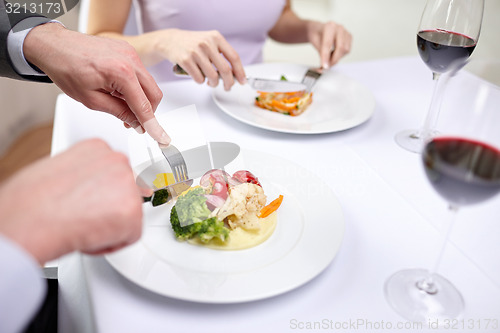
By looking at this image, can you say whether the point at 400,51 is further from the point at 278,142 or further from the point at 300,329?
the point at 300,329

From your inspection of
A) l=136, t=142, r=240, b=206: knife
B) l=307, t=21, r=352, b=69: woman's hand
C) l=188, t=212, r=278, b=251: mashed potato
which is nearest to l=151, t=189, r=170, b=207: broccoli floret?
l=136, t=142, r=240, b=206: knife

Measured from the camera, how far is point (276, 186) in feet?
2.68

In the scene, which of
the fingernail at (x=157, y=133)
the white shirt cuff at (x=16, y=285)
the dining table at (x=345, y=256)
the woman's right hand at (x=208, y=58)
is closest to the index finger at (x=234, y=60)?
the woman's right hand at (x=208, y=58)

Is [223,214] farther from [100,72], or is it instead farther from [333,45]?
[333,45]

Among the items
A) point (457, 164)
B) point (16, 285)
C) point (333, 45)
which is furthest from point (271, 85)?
point (16, 285)

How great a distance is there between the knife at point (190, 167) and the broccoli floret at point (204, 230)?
0.08m

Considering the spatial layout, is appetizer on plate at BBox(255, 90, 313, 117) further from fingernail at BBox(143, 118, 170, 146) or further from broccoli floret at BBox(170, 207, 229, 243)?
broccoli floret at BBox(170, 207, 229, 243)

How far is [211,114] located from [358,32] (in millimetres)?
3500

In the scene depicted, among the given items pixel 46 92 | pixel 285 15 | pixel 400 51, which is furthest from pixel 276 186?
pixel 400 51

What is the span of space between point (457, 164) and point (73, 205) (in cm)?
45

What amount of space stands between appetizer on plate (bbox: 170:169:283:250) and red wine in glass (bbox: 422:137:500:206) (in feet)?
0.89

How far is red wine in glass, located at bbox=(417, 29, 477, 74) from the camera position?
94 cm

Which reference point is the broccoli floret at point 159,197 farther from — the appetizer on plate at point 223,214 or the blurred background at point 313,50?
the blurred background at point 313,50

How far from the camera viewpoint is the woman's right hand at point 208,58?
3.71ft
